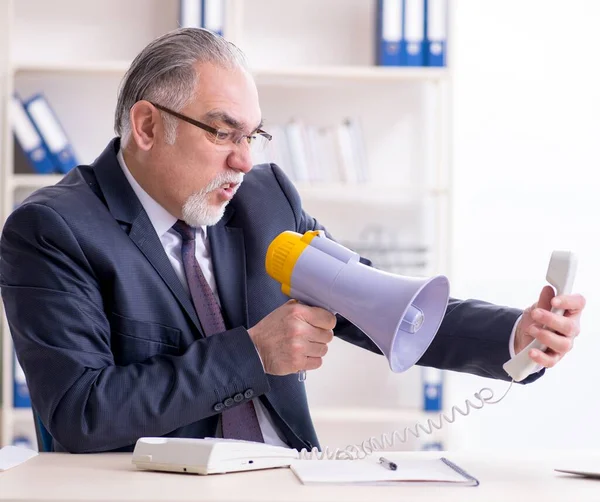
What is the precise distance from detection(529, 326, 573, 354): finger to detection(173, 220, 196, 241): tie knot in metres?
0.72

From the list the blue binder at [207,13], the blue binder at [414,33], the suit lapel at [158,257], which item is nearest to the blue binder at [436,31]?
the blue binder at [414,33]

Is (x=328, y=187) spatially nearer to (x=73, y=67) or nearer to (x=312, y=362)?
(x=73, y=67)

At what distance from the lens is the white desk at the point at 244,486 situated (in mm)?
1035

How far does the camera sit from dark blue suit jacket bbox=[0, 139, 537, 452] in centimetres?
139

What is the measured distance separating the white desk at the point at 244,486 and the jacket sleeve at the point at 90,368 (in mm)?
104

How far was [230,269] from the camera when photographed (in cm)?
170

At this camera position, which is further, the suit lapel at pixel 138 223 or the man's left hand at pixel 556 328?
the suit lapel at pixel 138 223

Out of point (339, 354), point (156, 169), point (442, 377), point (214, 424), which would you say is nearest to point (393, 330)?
point (214, 424)

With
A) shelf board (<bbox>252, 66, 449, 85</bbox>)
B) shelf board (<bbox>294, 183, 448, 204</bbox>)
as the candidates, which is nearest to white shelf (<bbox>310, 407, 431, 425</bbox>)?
shelf board (<bbox>294, 183, 448, 204</bbox>)

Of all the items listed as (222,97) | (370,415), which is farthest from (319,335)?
(370,415)

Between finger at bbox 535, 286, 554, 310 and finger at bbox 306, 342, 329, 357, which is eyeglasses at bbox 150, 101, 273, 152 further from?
finger at bbox 535, 286, 554, 310

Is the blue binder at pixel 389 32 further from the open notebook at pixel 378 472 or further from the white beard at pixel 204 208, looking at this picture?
the open notebook at pixel 378 472

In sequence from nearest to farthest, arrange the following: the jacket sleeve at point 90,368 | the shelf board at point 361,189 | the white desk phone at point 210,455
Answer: the white desk phone at point 210,455 → the jacket sleeve at point 90,368 → the shelf board at point 361,189

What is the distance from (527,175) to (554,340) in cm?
227
